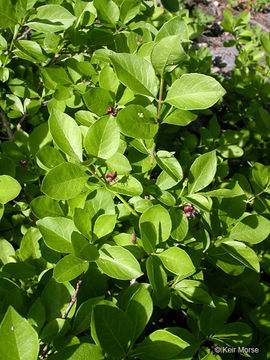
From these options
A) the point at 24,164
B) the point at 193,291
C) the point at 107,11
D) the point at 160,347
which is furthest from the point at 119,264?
the point at 107,11

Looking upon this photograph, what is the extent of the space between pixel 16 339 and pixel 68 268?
0.22 meters

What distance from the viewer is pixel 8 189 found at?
0.84 metres

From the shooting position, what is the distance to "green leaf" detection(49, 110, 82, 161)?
0.83 metres

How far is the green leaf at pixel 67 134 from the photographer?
0.83 m

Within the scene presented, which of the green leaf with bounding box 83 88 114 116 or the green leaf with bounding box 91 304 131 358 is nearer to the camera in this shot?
the green leaf with bounding box 91 304 131 358

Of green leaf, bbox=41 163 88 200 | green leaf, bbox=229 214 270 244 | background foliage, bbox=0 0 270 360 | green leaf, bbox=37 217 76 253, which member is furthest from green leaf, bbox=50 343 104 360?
green leaf, bbox=229 214 270 244

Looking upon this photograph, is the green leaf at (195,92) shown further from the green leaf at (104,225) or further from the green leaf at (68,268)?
the green leaf at (68,268)

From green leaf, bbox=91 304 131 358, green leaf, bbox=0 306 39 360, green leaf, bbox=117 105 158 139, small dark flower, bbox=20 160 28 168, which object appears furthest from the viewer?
small dark flower, bbox=20 160 28 168

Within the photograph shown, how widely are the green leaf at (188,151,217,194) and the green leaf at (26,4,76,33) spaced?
1.95ft

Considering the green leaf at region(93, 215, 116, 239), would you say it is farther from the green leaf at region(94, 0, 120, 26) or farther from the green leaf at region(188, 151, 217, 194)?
the green leaf at region(94, 0, 120, 26)

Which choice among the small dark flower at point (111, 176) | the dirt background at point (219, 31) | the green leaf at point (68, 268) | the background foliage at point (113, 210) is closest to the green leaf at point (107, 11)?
the background foliage at point (113, 210)

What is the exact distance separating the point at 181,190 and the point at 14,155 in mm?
563

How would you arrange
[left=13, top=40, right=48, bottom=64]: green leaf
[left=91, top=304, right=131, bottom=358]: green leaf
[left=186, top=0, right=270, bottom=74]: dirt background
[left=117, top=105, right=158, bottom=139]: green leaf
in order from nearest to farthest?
A: 1. [left=91, top=304, right=131, bottom=358]: green leaf
2. [left=117, top=105, right=158, bottom=139]: green leaf
3. [left=13, top=40, right=48, bottom=64]: green leaf
4. [left=186, top=0, right=270, bottom=74]: dirt background

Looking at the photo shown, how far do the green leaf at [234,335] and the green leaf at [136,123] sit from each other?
697 mm
